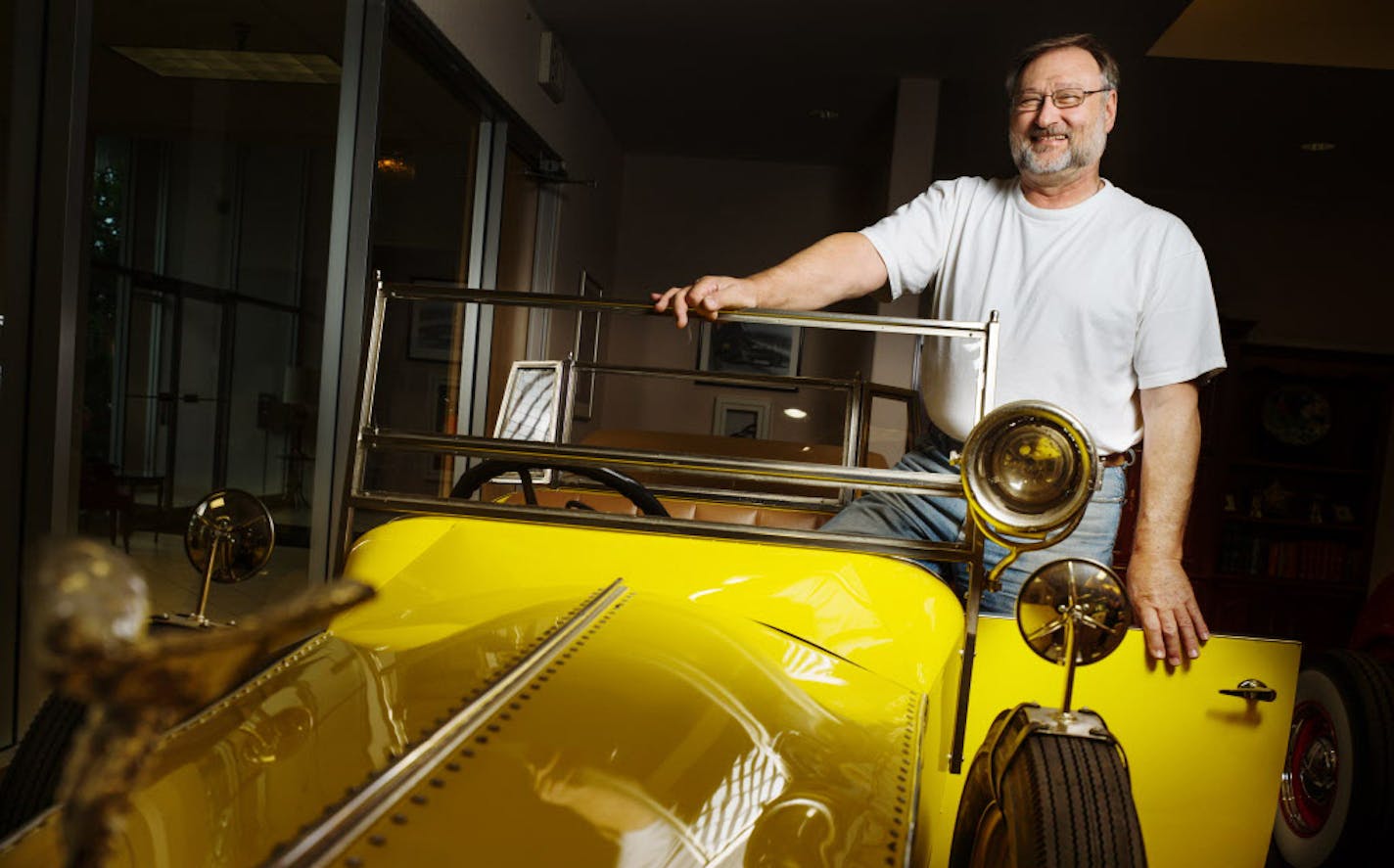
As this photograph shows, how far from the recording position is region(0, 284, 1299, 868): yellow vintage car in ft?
2.50

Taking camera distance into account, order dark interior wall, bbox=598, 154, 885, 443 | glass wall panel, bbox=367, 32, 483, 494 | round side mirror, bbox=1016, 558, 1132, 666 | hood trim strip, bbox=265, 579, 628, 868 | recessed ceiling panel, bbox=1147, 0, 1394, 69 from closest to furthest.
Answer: hood trim strip, bbox=265, 579, 628, 868 → round side mirror, bbox=1016, 558, 1132, 666 → glass wall panel, bbox=367, 32, 483, 494 → recessed ceiling panel, bbox=1147, 0, 1394, 69 → dark interior wall, bbox=598, 154, 885, 443

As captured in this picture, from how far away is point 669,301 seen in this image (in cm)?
186

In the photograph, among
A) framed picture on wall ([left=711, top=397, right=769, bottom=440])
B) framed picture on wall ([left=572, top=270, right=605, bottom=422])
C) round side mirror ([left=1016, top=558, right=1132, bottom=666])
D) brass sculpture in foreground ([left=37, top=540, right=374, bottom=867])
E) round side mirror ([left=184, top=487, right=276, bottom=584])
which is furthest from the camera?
framed picture on wall ([left=711, top=397, right=769, bottom=440])

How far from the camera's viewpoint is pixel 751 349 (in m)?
8.89

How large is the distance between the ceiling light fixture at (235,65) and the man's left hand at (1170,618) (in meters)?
2.99

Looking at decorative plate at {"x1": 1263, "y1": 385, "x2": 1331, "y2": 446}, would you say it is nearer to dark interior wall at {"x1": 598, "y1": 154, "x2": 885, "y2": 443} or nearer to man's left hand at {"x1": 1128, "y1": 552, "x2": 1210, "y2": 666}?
dark interior wall at {"x1": 598, "y1": 154, "x2": 885, "y2": 443}

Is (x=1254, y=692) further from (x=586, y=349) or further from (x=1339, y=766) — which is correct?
(x=586, y=349)

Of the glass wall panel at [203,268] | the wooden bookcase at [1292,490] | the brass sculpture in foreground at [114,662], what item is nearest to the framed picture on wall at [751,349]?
the wooden bookcase at [1292,490]

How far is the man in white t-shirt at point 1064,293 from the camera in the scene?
2025mm

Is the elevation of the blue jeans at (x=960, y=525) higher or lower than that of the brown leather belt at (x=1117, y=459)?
lower

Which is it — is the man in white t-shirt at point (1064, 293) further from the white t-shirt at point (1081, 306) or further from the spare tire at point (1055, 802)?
the spare tire at point (1055, 802)

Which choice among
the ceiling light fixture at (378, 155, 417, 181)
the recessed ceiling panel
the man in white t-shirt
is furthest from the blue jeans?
the recessed ceiling panel

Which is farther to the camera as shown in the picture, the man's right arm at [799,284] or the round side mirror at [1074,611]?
the man's right arm at [799,284]

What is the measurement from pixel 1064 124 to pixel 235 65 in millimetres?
2728
